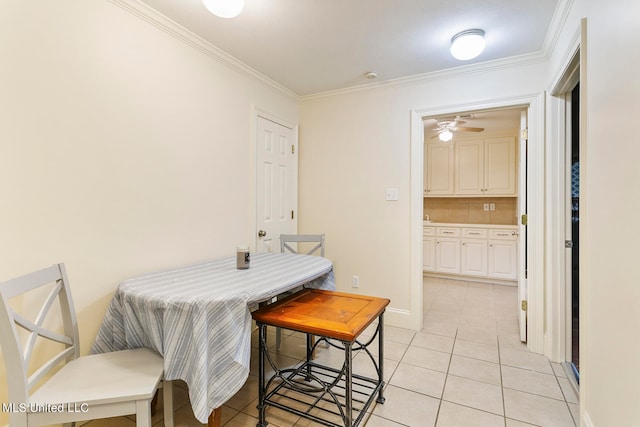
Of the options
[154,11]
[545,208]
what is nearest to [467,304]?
[545,208]

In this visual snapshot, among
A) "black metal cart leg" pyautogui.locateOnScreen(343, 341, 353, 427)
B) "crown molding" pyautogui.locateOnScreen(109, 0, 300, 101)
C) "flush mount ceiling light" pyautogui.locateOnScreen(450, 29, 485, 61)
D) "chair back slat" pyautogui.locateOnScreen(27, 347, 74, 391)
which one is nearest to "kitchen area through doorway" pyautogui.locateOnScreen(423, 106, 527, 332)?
"flush mount ceiling light" pyautogui.locateOnScreen(450, 29, 485, 61)

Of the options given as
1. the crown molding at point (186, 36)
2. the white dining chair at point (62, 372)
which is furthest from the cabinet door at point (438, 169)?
the white dining chair at point (62, 372)

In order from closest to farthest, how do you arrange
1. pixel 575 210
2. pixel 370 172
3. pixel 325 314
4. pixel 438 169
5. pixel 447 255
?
pixel 325 314
pixel 575 210
pixel 370 172
pixel 447 255
pixel 438 169

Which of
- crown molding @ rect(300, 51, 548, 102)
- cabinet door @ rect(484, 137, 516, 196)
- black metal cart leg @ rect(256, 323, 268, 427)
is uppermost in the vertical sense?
crown molding @ rect(300, 51, 548, 102)

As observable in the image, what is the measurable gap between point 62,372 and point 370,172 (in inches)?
105

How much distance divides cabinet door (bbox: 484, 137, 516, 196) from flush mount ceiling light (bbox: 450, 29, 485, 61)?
9.94 feet

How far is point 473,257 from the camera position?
186 inches

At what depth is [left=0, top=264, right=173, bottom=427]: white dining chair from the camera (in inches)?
44.2

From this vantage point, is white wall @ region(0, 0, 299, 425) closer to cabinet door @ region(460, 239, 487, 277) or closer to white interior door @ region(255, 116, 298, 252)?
white interior door @ region(255, 116, 298, 252)

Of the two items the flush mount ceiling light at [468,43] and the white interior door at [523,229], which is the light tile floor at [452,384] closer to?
the white interior door at [523,229]

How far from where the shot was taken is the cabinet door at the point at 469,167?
4.89 meters

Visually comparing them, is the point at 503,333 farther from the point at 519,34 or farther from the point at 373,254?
the point at 519,34

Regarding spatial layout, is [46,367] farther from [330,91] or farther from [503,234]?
[503,234]

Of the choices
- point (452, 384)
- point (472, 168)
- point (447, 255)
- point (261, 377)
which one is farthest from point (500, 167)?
point (261, 377)
